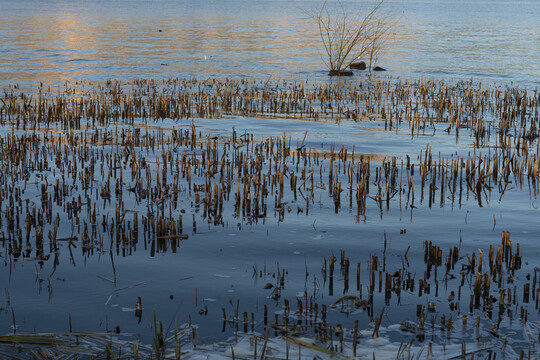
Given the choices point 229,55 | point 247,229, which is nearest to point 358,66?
point 229,55

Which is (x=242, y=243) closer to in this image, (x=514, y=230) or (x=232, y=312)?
(x=232, y=312)

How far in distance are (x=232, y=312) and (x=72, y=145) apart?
22.1 ft

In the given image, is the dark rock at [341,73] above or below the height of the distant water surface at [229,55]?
below

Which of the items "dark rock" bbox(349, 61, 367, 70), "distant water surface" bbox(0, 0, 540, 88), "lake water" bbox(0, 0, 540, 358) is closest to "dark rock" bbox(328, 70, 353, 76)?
"distant water surface" bbox(0, 0, 540, 88)

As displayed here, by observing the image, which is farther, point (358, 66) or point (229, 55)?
point (229, 55)

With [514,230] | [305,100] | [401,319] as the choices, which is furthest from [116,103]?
[401,319]

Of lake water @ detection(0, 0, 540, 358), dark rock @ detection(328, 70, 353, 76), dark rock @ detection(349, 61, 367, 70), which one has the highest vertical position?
dark rock @ detection(349, 61, 367, 70)

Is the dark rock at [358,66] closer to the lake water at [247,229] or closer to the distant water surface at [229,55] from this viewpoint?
the distant water surface at [229,55]

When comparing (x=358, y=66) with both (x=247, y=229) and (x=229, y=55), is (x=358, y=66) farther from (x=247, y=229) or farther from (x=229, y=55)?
(x=247, y=229)

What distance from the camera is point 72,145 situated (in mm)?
10602

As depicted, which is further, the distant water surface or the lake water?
the distant water surface

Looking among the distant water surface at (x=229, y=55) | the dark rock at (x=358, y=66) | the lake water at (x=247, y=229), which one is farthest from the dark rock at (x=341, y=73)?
the lake water at (x=247, y=229)

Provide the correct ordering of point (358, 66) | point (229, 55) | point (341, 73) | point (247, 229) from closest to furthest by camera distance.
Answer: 1. point (247, 229)
2. point (341, 73)
3. point (358, 66)
4. point (229, 55)

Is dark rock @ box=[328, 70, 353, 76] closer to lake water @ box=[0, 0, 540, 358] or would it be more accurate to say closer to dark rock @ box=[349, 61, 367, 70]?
dark rock @ box=[349, 61, 367, 70]
